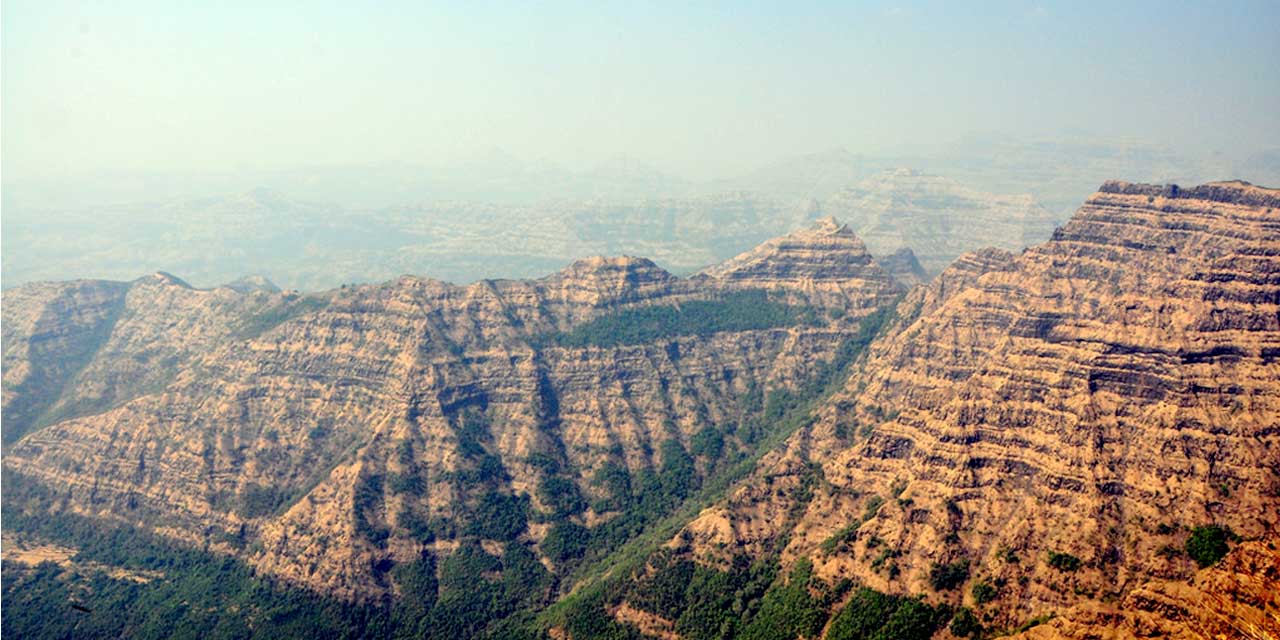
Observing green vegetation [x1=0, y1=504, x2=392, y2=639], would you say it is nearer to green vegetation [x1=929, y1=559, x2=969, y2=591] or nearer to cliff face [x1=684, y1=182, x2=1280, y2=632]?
cliff face [x1=684, y1=182, x2=1280, y2=632]

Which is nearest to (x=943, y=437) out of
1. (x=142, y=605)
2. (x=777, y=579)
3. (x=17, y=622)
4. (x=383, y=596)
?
(x=777, y=579)

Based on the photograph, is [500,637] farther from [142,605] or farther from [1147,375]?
[1147,375]

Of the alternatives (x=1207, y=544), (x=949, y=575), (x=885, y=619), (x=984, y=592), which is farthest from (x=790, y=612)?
(x=1207, y=544)

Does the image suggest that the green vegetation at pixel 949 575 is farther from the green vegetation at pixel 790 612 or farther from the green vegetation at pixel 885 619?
the green vegetation at pixel 790 612

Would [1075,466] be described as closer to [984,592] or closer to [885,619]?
[984,592]

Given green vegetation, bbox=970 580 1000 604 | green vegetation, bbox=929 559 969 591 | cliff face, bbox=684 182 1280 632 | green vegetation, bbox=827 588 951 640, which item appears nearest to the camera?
cliff face, bbox=684 182 1280 632

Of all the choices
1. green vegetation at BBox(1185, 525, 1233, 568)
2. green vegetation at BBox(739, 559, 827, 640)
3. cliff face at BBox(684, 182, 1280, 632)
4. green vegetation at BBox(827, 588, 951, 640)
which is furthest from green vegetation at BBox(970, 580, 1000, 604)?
green vegetation at BBox(1185, 525, 1233, 568)
